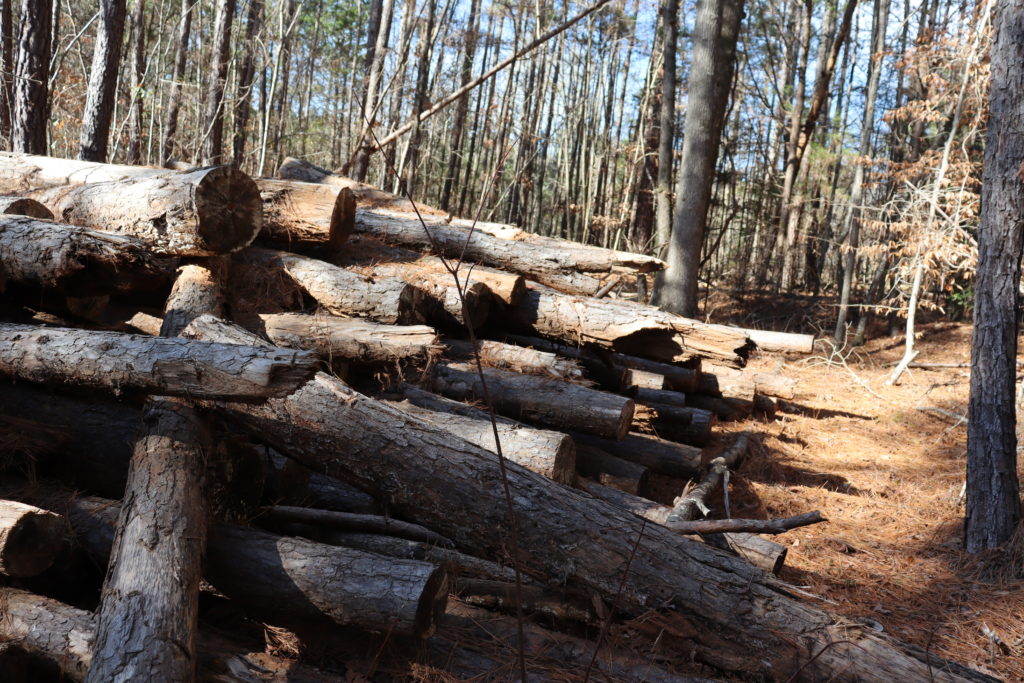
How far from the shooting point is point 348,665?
2648 mm

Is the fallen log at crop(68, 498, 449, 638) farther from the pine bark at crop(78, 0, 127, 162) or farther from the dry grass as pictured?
the pine bark at crop(78, 0, 127, 162)

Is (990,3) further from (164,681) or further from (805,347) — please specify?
(164,681)

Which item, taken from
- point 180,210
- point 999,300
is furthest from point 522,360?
point 999,300

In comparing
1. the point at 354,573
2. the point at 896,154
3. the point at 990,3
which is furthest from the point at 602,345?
the point at 896,154

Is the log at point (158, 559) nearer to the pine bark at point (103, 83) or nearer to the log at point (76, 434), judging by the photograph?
the log at point (76, 434)

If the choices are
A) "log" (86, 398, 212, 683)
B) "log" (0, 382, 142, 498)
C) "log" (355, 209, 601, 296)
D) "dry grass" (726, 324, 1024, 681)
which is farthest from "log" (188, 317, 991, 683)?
"log" (355, 209, 601, 296)

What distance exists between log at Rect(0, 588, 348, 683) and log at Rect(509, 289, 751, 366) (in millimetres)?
3454

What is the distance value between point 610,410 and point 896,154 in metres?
13.5

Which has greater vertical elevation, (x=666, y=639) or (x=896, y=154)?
(x=896, y=154)

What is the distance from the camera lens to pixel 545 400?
188 inches

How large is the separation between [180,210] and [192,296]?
2.00 feet

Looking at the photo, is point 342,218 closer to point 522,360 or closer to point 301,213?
point 301,213

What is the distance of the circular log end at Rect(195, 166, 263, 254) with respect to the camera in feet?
14.9

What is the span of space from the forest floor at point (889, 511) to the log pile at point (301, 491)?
0.73 meters
